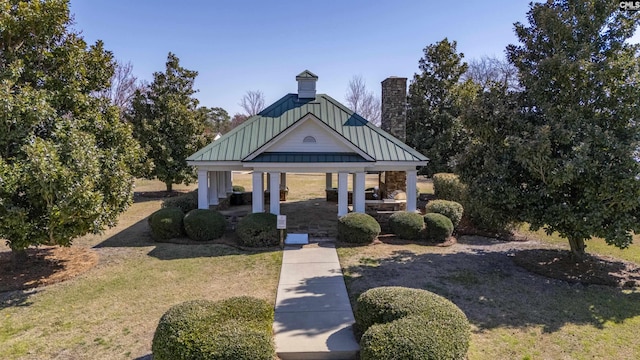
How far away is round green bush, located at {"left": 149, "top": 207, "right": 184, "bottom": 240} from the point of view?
44.0ft

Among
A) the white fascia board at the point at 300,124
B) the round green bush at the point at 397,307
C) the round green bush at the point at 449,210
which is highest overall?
the white fascia board at the point at 300,124

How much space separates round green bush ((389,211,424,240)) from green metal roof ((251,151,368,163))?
8.30ft

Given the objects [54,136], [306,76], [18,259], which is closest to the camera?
[54,136]

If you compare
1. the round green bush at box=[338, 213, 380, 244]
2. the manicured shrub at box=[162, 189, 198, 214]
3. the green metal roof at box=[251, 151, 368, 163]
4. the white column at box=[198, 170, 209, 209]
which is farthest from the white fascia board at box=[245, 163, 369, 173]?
the manicured shrub at box=[162, 189, 198, 214]

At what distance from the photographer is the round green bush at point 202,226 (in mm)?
13297

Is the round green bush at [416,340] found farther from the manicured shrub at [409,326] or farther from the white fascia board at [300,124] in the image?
the white fascia board at [300,124]

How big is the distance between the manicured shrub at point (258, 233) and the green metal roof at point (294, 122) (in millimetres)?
2613

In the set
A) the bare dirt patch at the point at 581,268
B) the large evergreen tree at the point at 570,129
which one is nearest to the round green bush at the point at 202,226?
the large evergreen tree at the point at 570,129

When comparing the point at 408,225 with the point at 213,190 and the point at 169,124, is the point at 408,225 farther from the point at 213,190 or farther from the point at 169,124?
the point at 169,124

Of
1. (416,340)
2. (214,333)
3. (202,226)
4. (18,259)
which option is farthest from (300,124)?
(416,340)

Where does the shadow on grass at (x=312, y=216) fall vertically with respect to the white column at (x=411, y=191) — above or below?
below

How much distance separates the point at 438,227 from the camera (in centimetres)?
1353

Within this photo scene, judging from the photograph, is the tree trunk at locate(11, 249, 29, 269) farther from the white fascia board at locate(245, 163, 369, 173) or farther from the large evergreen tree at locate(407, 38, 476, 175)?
the large evergreen tree at locate(407, 38, 476, 175)

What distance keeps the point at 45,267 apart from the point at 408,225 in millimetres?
11303
